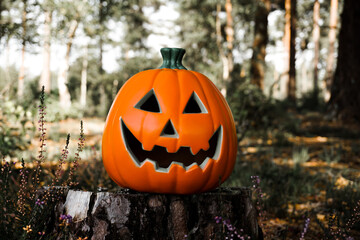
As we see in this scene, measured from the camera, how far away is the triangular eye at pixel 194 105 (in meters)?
2.03

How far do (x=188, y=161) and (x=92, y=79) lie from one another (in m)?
28.2

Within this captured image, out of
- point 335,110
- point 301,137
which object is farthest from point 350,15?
point 301,137

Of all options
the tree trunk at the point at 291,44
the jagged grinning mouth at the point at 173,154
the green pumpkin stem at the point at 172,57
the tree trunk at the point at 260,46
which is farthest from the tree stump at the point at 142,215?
the tree trunk at the point at 291,44

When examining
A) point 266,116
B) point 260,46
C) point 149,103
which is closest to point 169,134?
point 149,103

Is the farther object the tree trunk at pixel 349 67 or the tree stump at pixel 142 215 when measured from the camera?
the tree trunk at pixel 349 67

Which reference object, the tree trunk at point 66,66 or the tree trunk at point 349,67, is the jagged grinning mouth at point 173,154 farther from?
the tree trunk at point 66,66

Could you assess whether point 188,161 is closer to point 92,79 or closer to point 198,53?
point 198,53

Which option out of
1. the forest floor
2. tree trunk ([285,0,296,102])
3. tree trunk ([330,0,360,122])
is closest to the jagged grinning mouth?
the forest floor

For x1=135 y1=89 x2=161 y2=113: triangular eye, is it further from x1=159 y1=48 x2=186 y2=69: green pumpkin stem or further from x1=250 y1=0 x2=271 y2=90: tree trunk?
x1=250 y1=0 x2=271 y2=90: tree trunk

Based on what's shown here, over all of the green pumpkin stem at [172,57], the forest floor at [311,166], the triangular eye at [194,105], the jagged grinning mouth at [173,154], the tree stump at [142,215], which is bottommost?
the forest floor at [311,166]

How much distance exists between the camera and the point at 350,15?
7.35 metres

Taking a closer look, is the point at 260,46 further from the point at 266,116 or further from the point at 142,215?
the point at 142,215

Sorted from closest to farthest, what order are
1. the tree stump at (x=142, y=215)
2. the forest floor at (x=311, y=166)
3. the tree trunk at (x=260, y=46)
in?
the tree stump at (x=142, y=215) → the forest floor at (x=311, y=166) → the tree trunk at (x=260, y=46)

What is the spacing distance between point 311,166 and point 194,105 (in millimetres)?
3373
